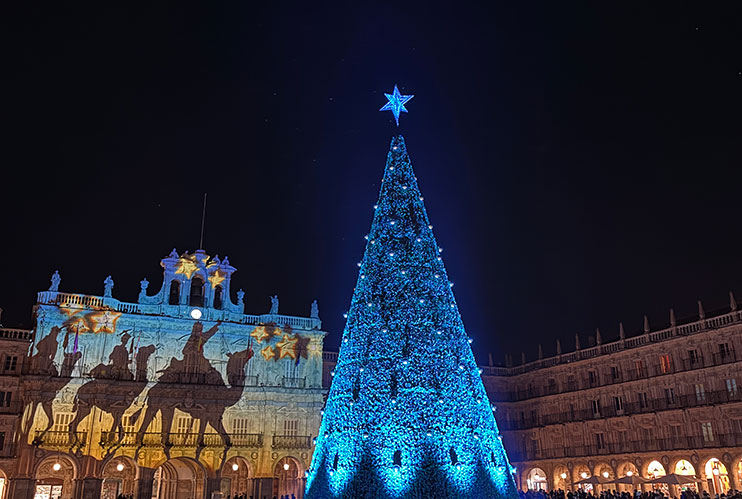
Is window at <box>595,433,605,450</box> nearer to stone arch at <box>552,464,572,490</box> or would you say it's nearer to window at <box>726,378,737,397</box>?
stone arch at <box>552,464,572,490</box>

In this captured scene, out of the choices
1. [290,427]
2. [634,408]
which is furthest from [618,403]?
[290,427]

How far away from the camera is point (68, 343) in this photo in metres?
39.2

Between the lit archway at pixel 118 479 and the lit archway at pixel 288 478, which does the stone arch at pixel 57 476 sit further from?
the lit archway at pixel 288 478

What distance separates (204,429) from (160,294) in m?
9.12

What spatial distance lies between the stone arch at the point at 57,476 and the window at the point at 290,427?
12.6m

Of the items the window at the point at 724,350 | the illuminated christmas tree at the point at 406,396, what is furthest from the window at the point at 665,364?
the illuminated christmas tree at the point at 406,396

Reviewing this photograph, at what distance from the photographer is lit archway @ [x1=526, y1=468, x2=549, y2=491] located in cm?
5345

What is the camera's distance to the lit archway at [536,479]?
53450mm

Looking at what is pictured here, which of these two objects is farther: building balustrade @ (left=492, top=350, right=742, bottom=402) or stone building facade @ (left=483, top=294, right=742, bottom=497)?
building balustrade @ (left=492, top=350, right=742, bottom=402)

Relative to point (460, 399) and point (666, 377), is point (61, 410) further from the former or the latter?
point (666, 377)

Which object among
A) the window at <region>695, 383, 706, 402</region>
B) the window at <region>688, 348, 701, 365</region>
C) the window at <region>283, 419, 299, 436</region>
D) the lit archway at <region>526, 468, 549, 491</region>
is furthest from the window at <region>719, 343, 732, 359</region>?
the window at <region>283, 419, 299, 436</region>

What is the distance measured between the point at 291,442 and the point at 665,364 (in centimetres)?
2564

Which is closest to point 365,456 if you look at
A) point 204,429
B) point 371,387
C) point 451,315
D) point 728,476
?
point 371,387

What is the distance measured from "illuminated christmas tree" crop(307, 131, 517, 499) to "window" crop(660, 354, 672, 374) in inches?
1259
